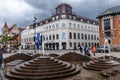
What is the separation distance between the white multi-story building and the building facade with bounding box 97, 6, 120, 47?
618 inches

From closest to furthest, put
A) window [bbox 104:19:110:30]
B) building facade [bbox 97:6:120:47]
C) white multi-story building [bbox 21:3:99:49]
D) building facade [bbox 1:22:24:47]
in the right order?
building facade [bbox 97:6:120:47] < window [bbox 104:19:110:30] < white multi-story building [bbox 21:3:99:49] < building facade [bbox 1:22:24:47]

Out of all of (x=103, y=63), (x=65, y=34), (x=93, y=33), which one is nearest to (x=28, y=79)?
(x=103, y=63)

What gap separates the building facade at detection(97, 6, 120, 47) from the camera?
1892 inches

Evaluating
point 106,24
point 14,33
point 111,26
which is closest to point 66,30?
point 106,24

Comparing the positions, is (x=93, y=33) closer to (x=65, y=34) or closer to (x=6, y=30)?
(x=65, y=34)

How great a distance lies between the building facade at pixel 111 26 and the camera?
48062 mm

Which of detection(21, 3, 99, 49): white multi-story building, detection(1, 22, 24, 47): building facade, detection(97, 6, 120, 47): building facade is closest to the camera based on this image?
detection(97, 6, 120, 47): building facade

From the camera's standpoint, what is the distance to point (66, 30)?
64.6 meters

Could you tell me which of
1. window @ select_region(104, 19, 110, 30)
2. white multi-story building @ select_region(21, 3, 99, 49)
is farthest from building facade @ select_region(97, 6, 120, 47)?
white multi-story building @ select_region(21, 3, 99, 49)

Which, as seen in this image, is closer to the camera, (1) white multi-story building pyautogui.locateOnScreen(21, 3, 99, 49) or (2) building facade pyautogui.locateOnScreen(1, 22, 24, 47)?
(1) white multi-story building pyautogui.locateOnScreen(21, 3, 99, 49)

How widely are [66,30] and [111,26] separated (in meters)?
19.2

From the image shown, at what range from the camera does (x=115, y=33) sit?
48625mm

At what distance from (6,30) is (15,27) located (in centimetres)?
845

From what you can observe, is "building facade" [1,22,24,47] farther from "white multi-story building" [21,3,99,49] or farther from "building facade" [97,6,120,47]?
"building facade" [97,6,120,47]
